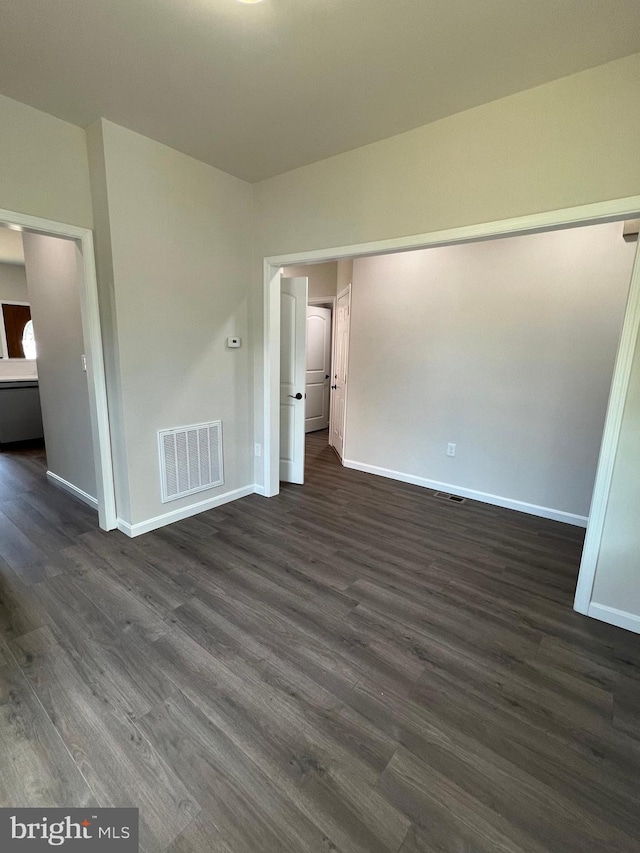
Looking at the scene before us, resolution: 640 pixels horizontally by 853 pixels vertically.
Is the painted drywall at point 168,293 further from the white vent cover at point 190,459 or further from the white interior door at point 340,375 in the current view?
the white interior door at point 340,375

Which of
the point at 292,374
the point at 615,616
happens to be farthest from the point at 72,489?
the point at 615,616

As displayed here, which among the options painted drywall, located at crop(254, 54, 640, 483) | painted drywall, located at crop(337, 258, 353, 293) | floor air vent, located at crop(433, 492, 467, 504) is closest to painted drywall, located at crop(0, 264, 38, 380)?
painted drywall, located at crop(337, 258, 353, 293)

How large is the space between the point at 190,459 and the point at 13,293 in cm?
555

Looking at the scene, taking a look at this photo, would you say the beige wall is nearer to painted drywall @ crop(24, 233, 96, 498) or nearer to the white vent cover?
the white vent cover

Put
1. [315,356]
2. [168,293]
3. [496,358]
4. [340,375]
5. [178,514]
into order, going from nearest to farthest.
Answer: [168,293], [178,514], [496,358], [340,375], [315,356]

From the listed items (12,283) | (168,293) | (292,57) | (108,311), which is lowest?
(108,311)

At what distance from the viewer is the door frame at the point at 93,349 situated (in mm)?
2416

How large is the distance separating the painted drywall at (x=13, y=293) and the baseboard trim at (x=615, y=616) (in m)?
7.45

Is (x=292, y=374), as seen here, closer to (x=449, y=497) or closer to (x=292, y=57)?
(x=449, y=497)

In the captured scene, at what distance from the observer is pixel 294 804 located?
1237 millimetres

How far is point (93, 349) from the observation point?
2705 millimetres

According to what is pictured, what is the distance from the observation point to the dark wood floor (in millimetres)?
1217

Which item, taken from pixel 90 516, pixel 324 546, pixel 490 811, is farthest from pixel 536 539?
pixel 90 516

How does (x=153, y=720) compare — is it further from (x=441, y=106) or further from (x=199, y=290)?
(x=441, y=106)
